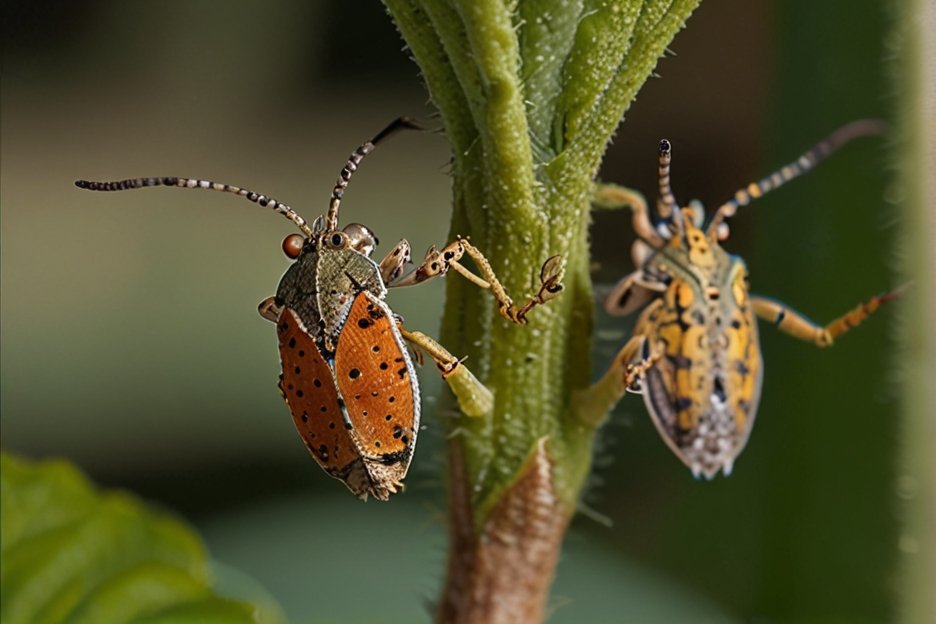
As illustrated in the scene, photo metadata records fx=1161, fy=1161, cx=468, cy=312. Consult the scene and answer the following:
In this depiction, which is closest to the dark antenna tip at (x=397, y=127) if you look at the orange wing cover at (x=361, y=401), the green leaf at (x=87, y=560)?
the orange wing cover at (x=361, y=401)

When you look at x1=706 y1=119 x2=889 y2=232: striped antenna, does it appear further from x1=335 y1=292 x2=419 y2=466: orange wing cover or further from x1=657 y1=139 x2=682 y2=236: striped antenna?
x1=335 y1=292 x2=419 y2=466: orange wing cover

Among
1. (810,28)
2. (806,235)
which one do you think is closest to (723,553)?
(806,235)

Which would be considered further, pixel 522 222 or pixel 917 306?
pixel 917 306

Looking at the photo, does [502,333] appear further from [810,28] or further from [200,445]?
[200,445]

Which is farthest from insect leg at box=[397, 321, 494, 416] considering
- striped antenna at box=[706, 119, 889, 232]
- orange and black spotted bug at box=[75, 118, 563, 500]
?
striped antenna at box=[706, 119, 889, 232]

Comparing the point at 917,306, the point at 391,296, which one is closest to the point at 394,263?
the point at 391,296

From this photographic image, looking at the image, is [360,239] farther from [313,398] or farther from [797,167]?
[797,167]
